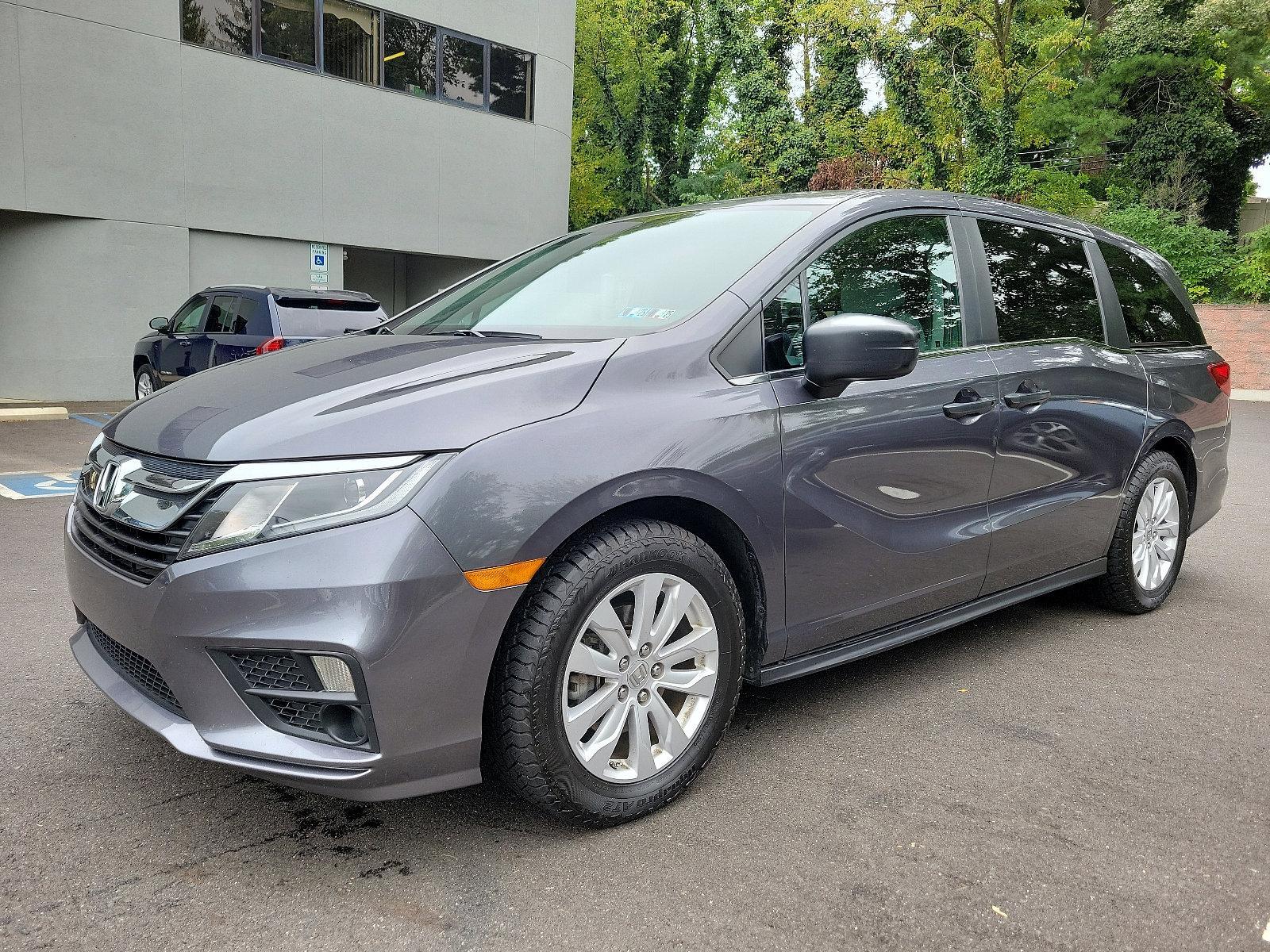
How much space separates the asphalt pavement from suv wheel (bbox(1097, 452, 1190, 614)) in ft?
A: 2.66

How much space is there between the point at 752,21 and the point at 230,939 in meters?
33.4

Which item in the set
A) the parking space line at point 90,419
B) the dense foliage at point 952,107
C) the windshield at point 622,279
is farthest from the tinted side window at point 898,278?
the dense foliage at point 952,107

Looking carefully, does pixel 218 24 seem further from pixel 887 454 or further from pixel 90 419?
pixel 887 454

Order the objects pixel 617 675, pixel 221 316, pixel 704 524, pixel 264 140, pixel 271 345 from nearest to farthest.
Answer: pixel 617 675
pixel 704 524
pixel 271 345
pixel 221 316
pixel 264 140

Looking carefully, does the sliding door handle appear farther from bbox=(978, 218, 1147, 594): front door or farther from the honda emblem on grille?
the honda emblem on grille

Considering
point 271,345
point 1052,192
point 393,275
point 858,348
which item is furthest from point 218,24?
point 1052,192

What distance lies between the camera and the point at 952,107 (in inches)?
926

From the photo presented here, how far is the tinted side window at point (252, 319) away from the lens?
10.5m

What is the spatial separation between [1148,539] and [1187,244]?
82.9 ft

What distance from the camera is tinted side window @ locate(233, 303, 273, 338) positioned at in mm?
10508

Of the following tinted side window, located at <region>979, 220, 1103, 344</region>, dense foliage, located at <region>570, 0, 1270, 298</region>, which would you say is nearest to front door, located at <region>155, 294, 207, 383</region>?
tinted side window, located at <region>979, 220, 1103, 344</region>

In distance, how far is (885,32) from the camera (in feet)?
75.8

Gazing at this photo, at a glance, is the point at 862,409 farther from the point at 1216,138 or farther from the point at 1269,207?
the point at 1269,207

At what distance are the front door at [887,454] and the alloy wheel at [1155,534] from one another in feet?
4.33
